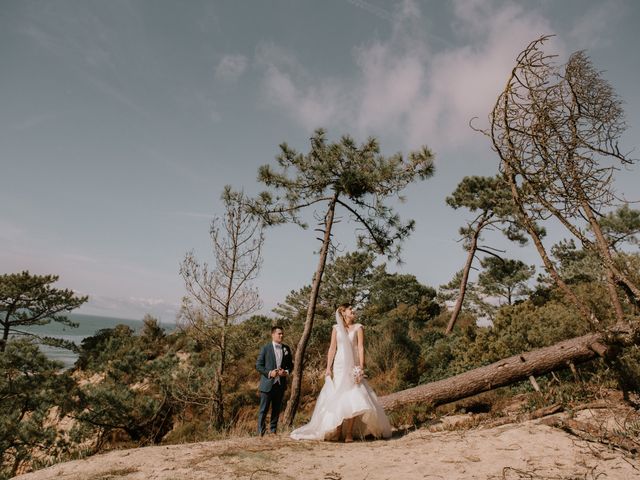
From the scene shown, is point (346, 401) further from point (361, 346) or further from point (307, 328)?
point (307, 328)

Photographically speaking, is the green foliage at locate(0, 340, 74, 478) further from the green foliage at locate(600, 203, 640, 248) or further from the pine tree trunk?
the green foliage at locate(600, 203, 640, 248)

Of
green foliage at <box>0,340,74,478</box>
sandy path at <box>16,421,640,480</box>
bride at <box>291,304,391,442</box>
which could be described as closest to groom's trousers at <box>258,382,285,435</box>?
bride at <box>291,304,391,442</box>

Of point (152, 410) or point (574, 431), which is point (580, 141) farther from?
point (152, 410)

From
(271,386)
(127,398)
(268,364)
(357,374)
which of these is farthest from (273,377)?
(127,398)

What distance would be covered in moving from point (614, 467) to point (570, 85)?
423 cm

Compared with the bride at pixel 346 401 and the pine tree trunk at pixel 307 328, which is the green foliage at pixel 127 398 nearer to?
the pine tree trunk at pixel 307 328

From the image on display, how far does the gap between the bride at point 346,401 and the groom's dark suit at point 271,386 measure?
91cm

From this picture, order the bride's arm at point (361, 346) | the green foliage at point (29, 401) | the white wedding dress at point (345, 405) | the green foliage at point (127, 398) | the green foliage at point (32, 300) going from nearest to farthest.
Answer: the white wedding dress at point (345, 405) → the bride's arm at point (361, 346) → the green foliage at point (29, 401) → the green foliage at point (127, 398) → the green foliage at point (32, 300)

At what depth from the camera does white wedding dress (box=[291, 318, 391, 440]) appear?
16.8 ft

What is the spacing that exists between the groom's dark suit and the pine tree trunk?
5.57 ft

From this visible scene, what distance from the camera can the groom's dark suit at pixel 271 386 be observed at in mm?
6199

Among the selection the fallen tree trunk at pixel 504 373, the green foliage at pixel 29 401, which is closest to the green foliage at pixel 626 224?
the fallen tree trunk at pixel 504 373

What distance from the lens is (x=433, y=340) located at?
14.2m

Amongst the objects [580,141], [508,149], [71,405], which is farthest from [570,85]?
[71,405]
